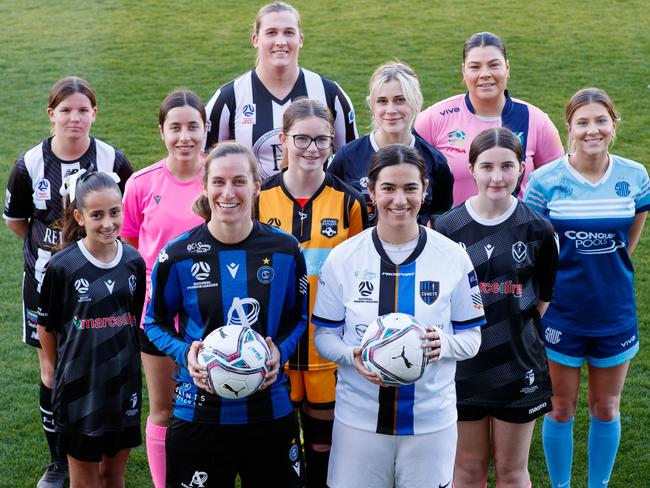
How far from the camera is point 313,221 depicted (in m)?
4.51

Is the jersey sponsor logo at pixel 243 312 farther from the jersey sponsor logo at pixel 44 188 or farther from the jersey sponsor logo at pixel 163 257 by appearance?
the jersey sponsor logo at pixel 44 188

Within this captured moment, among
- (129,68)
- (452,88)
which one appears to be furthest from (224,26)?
(452,88)

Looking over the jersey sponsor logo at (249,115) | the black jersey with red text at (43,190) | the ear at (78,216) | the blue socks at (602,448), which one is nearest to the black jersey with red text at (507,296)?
the blue socks at (602,448)

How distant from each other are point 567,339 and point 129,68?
11.1 metres

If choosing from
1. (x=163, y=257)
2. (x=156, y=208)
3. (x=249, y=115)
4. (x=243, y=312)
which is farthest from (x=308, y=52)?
(x=243, y=312)

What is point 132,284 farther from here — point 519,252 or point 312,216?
point 519,252

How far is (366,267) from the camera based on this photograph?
3971 millimetres

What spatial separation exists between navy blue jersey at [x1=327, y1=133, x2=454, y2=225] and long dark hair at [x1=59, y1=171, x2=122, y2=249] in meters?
1.16

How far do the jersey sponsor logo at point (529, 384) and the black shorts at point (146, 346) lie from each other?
176 cm

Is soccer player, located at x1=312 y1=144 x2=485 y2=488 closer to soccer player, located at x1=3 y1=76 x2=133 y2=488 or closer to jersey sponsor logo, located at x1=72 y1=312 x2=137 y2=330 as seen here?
jersey sponsor logo, located at x1=72 y1=312 x2=137 y2=330

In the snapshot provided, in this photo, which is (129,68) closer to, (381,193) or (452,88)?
(452,88)

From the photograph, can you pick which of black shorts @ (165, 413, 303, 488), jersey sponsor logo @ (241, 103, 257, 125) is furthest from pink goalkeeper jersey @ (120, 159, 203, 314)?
black shorts @ (165, 413, 303, 488)

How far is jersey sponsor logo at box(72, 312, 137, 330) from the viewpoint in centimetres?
443

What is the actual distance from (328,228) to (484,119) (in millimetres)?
1480
